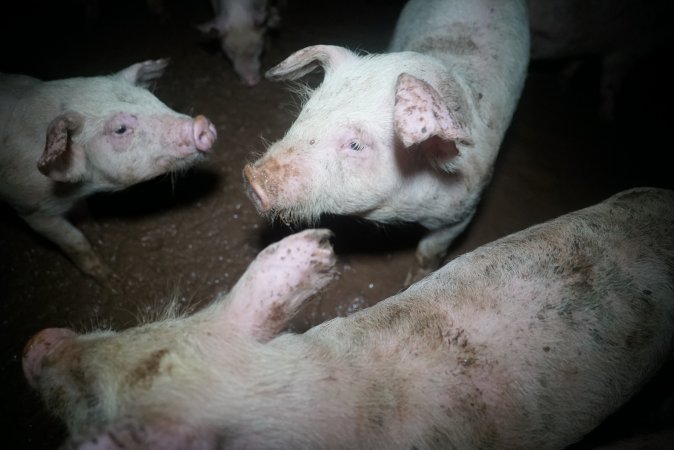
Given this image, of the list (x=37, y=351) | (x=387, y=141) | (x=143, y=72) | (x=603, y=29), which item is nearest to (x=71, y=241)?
(x=143, y=72)

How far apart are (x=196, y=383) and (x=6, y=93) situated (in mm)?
2769

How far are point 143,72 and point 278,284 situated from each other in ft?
8.32

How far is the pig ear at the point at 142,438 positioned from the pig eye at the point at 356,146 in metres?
1.52

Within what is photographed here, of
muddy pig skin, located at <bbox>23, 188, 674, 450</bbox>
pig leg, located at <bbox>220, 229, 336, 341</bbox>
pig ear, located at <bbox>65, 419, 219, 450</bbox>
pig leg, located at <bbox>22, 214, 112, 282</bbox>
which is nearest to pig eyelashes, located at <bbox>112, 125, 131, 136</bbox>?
pig leg, located at <bbox>22, 214, 112, 282</bbox>

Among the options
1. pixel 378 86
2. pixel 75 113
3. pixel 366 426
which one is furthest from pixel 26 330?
pixel 378 86

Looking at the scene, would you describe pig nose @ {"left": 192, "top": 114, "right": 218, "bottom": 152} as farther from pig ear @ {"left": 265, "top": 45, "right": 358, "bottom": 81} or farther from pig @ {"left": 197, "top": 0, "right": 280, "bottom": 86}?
pig @ {"left": 197, "top": 0, "right": 280, "bottom": 86}

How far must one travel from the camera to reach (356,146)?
2.25 m

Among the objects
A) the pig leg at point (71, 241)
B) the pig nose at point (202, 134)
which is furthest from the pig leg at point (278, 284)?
the pig leg at point (71, 241)

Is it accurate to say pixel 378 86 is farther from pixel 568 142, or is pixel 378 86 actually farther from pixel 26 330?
pixel 568 142

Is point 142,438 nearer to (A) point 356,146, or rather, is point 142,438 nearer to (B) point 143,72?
(A) point 356,146

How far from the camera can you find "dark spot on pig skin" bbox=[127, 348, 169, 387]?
141cm

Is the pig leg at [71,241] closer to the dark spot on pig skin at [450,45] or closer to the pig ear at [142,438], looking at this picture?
the pig ear at [142,438]

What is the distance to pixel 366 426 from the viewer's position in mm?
1570

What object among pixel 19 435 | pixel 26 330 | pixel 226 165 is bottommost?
pixel 19 435
